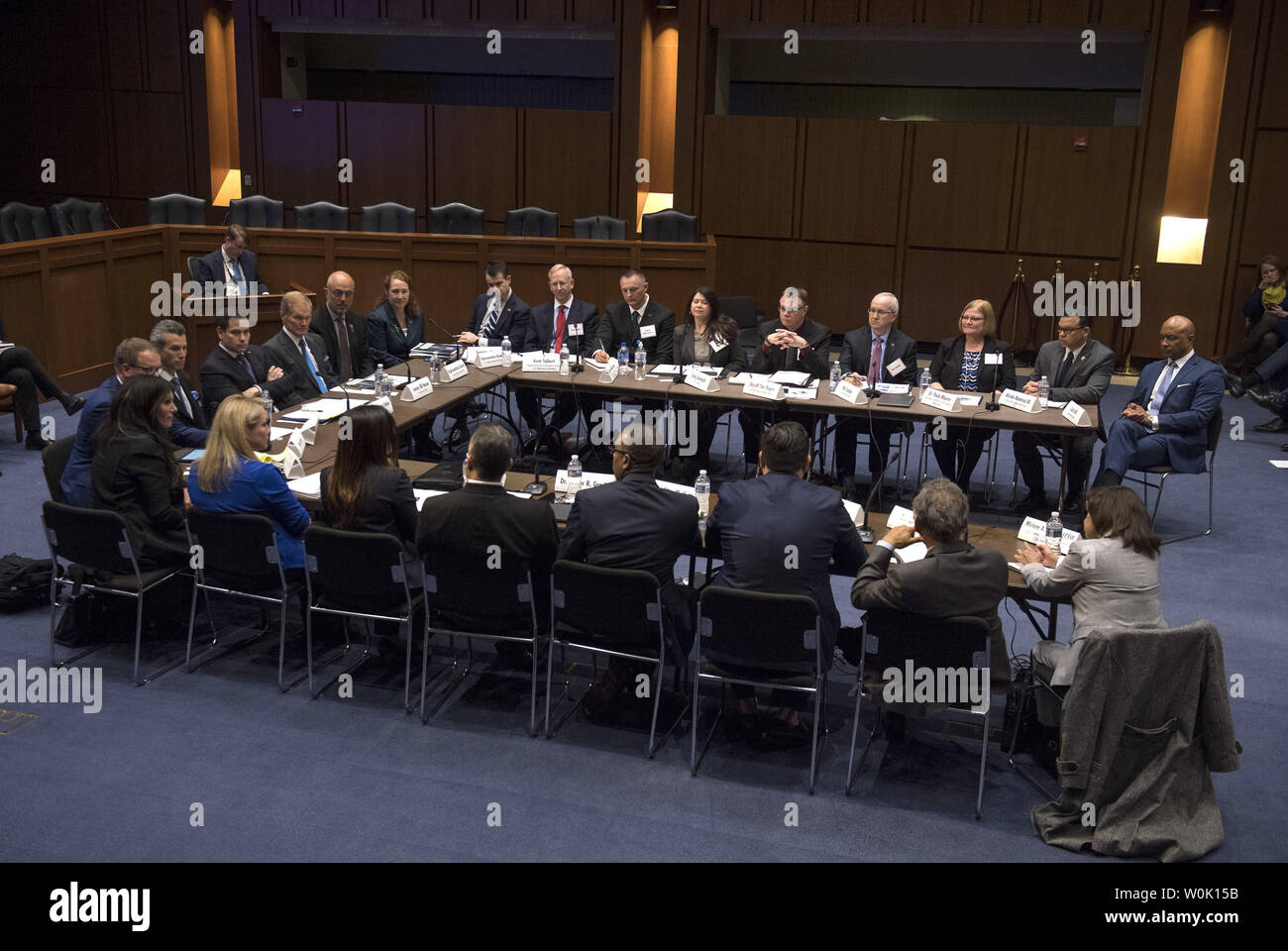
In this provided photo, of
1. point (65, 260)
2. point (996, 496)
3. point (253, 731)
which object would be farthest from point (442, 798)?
point (65, 260)

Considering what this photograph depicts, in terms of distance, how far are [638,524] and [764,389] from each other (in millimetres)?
2958

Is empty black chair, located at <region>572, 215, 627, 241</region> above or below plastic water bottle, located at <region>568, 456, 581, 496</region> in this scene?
above

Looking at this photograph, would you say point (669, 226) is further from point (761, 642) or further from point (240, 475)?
point (761, 642)

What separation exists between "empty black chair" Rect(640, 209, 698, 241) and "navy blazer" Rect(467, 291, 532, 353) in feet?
9.82

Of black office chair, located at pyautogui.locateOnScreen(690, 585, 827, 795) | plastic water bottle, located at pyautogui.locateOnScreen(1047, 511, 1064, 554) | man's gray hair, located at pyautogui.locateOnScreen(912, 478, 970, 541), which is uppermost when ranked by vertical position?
man's gray hair, located at pyautogui.locateOnScreen(912, 478, 970, 541)

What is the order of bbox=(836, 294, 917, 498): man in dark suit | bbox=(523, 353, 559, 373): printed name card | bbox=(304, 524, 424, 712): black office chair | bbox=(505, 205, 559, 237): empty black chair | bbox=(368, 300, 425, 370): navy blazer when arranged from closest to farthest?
A: 1. bbox=(304, 524, 424, 712): black office chair
2. bbox=(836, 294, 917, 498): man in dark suit
3. bbox=(523, 353, 559, 373): printed name card
4. bbox=(368, 300, 425, 370): navy blazer
5. bbox=(505, 205, 559, 237): empty black chair

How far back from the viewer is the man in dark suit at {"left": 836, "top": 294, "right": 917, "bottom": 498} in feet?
25.5

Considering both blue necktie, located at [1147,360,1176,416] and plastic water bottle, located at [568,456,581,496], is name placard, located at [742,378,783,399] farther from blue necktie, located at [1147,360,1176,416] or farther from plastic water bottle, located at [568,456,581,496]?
blue necktie, located at [1147,360,1176,416]

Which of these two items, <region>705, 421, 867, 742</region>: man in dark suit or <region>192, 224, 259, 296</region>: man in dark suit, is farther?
<region>192, 224, 259, 296</region>: man in dark suit

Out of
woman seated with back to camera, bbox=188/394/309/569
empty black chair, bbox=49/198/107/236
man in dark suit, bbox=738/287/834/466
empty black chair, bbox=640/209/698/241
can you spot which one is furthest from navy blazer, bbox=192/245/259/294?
woman seated with back to camera, bbox=188/394/309/569

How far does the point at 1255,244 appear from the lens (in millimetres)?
11344

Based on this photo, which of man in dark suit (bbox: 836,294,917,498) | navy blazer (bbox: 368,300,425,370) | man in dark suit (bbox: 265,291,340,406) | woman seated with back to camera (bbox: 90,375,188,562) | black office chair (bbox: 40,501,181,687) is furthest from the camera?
navy blazer (bbox: 368,300,425,370)

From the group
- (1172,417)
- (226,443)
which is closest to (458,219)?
(1172,417)

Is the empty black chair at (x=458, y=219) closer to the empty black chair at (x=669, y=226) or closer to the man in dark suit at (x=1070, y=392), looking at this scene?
the empty black chair at (x=669, y=226)
